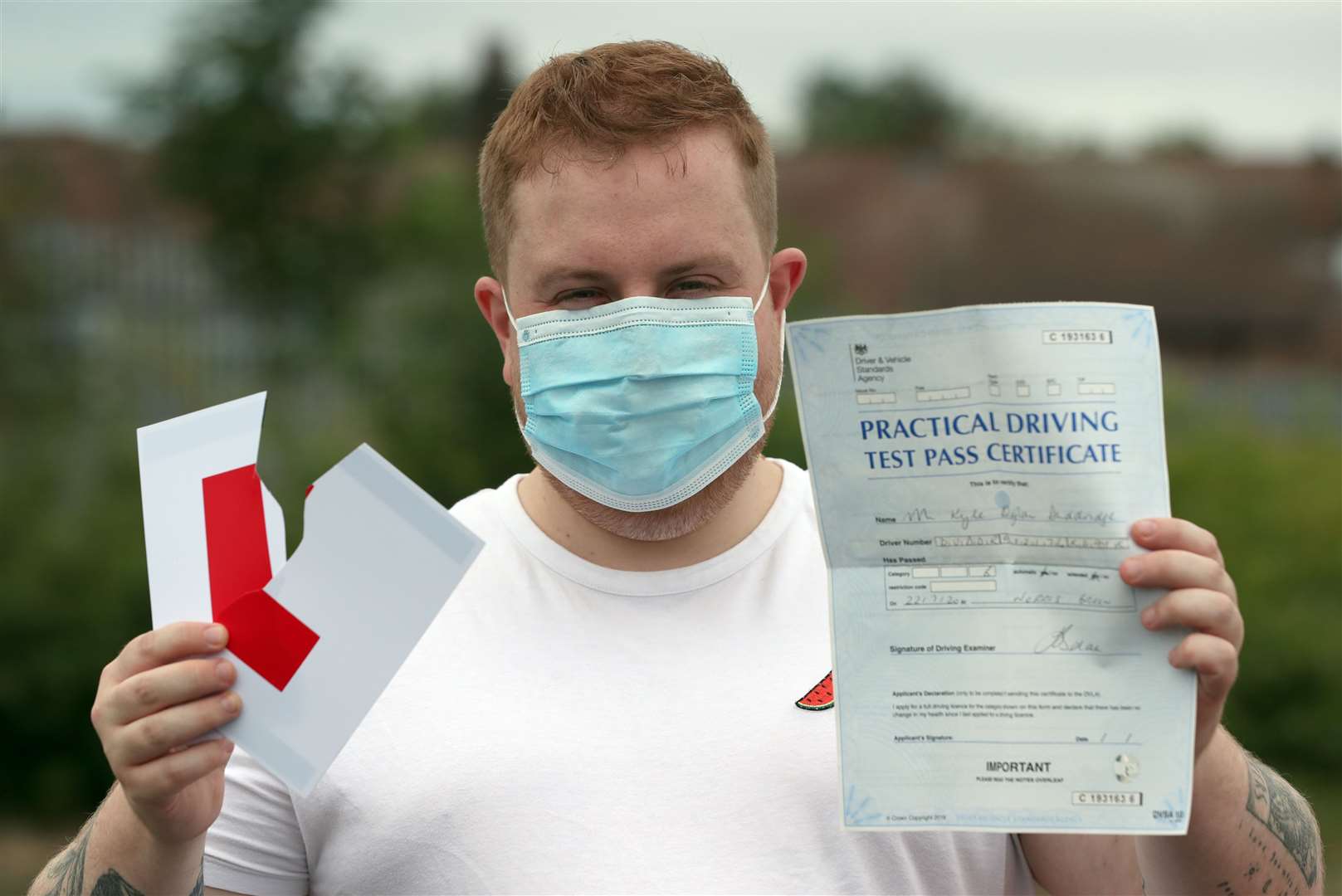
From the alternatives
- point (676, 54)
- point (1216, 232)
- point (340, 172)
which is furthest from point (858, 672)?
point (1216, 232)

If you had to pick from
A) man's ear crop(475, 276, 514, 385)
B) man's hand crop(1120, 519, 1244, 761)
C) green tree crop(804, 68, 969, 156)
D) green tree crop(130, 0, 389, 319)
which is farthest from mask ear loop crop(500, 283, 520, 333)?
green tree crop(804, 68, 969, 156)

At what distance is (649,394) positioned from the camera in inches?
103

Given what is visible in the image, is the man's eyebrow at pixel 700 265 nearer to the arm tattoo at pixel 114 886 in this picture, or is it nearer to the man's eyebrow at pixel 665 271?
the man's eyebrow at pixel 665 271

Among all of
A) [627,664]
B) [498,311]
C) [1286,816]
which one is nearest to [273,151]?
[498,311]

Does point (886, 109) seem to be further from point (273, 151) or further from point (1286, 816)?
point (1286, 816)

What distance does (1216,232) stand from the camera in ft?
46.4

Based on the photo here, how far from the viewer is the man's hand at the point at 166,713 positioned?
206 centimetres

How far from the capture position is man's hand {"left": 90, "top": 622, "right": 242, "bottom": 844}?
2057 mm

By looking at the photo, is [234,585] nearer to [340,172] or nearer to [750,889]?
[750,889]

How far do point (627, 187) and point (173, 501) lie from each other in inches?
38.1

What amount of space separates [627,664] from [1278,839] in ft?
3.77

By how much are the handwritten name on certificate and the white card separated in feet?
2.03

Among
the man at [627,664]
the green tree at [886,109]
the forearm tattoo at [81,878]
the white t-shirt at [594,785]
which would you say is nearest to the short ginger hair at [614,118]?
the man at [627,664]
